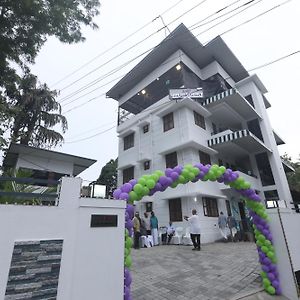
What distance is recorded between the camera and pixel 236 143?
1575cm

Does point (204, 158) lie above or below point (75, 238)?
above

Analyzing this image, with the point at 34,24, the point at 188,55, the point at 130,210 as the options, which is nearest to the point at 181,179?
the point at 130,210

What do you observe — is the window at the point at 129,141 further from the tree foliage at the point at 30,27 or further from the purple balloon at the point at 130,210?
the purple balloon at the point at 130,210

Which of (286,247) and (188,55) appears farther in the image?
(188,55)

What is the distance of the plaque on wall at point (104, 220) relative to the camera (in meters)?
3.61

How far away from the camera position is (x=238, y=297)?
4.50m

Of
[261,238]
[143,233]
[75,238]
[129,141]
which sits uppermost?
[129,141]

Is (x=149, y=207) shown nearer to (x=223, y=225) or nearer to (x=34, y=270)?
(x=223, y=225)

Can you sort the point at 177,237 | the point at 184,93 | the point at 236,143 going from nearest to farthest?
1. the point at 177,237
2. the point at 184,93
3. the point at 236,143

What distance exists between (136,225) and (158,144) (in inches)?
294

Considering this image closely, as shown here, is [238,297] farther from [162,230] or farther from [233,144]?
[233,144]

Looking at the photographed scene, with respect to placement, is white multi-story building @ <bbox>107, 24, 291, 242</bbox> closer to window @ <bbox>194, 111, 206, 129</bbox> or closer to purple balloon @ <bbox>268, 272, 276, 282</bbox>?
window @ <bbox>194, 111, 206, 129</bbox>

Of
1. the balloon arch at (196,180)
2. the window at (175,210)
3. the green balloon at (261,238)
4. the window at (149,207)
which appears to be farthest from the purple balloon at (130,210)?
the window at (149,207)

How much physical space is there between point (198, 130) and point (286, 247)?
11001 millimetres
